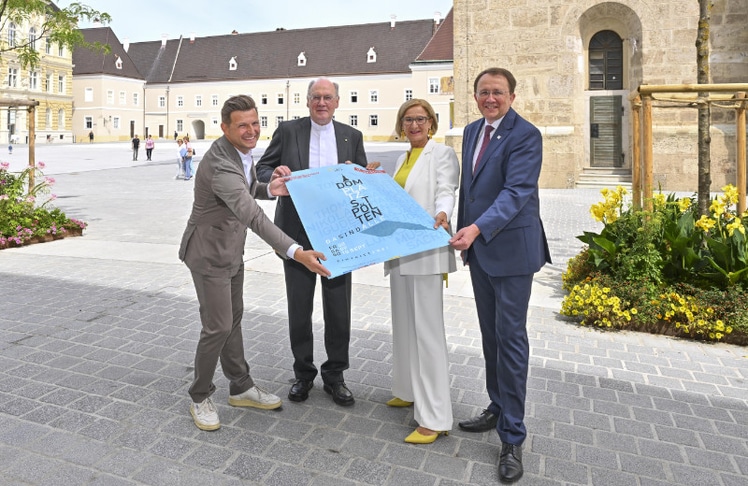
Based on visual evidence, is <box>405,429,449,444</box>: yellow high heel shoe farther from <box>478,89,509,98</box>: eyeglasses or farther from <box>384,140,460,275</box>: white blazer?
<box>478,89,509,98</box>: eyeglasses

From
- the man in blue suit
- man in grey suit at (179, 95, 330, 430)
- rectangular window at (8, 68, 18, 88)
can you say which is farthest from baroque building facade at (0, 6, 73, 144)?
the man in blue suit

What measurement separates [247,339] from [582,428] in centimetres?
312

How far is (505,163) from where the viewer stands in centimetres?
329

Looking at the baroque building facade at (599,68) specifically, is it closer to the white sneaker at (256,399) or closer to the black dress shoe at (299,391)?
the black dress shoe at (299,391)

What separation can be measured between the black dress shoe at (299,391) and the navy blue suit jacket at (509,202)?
5.49 ft

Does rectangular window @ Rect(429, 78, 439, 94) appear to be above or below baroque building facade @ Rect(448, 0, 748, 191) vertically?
above

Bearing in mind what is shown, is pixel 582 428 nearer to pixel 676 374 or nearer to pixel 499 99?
pixel 676 374

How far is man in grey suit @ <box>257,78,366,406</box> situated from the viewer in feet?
13.5

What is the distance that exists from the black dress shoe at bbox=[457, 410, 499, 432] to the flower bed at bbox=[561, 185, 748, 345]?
2552 mm

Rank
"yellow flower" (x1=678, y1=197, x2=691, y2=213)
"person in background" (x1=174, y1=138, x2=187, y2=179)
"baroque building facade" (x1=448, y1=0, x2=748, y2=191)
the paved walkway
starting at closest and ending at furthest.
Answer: the paved walkway
"yellow flower" (x1=678, y1=197, x2=691, y2=213)
"baroque building facade" (x1=448, y1=0, x2=748, y2=191)
"person in background" (x1=174, y1=138, x2=187, y2=179)

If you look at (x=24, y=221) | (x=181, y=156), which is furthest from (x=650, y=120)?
(x=181, y=156)

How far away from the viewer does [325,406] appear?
13.4 ft

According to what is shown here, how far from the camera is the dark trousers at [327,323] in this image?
4.18 meters

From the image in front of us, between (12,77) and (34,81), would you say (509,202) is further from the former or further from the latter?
(34,81)
